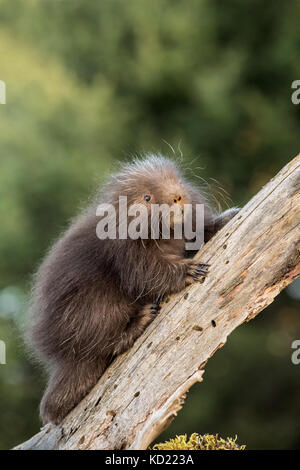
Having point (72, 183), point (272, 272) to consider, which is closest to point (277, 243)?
point (272, 272)

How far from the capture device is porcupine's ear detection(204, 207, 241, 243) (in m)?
5.03

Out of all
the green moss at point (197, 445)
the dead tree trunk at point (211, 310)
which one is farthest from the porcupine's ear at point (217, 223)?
the green moss at point (197, 445)

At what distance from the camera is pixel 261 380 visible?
11.5 metres

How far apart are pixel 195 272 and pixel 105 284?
2.50 feet

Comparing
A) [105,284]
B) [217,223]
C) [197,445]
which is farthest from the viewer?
[217,223]

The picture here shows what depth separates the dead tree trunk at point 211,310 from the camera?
434 cm

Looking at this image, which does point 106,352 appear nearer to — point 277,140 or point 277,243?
point 277,243

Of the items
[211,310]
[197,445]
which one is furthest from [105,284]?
[197,445]

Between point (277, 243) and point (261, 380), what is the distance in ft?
25.3

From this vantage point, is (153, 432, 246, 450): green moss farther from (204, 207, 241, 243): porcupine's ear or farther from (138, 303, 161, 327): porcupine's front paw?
(204, 207, 241, 243): porcupine's ear

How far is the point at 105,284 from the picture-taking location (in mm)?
4871

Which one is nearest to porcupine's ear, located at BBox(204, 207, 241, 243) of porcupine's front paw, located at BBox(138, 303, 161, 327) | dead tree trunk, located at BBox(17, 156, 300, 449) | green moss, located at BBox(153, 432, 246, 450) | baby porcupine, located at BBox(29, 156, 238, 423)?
baby porcupine, located at BBox(29, 156, 238, 423)

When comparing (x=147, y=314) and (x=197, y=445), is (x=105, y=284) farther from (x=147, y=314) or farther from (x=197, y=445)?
(x=197, y=445)

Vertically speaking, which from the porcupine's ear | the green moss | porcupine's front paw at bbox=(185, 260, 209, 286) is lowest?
the green moss
